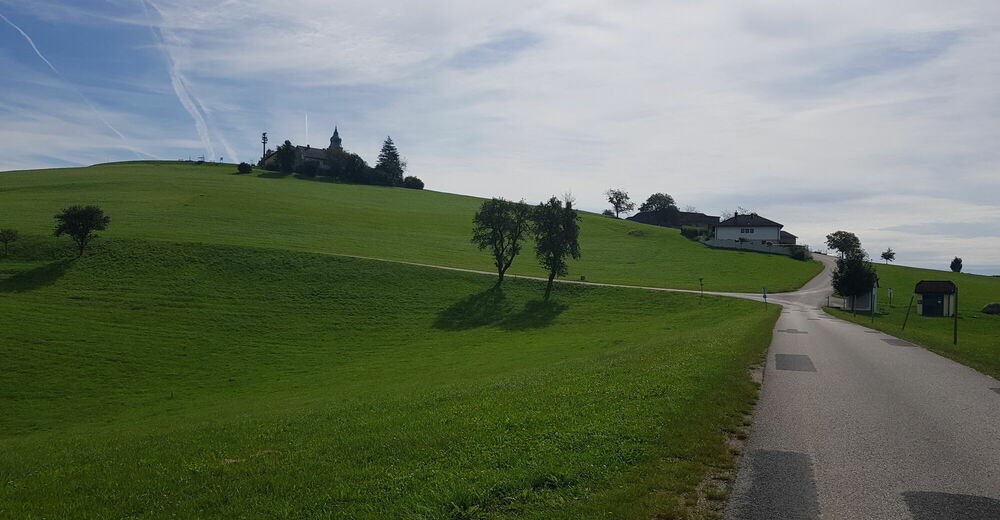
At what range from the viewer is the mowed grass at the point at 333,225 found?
7938 centimetres

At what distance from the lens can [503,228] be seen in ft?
241

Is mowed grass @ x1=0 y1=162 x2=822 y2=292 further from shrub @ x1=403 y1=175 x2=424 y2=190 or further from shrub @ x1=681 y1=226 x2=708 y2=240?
shrub @ x1=403 y1=175 x2=424 y2=190

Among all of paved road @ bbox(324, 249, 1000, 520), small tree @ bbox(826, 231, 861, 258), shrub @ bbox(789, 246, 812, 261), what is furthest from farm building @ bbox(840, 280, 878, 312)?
small tree @ bbox(826, 231, 861, 258)

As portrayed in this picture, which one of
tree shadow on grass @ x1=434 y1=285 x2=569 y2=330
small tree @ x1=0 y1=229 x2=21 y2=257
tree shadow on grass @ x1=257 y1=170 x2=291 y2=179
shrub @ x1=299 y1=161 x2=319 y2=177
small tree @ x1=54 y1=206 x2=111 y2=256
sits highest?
shrub @ x1=299 y1=161 x2=319 y2=177

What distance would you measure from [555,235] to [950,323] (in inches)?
1783

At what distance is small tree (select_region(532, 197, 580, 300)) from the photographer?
68938mm

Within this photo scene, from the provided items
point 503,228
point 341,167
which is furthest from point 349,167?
point 503,228

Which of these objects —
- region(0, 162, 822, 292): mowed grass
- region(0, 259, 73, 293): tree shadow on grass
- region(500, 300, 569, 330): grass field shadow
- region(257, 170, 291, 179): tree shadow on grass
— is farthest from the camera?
region(257, 170, 291, 179): tree shadow on grass

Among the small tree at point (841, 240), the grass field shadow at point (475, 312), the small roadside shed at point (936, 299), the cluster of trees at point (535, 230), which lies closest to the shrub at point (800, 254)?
the small tree at point (841, 240)

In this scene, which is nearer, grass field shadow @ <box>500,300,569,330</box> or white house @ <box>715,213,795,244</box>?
grass field shadow @ <box>500,300,569,330</box>

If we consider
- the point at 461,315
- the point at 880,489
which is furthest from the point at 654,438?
the point at 461,315

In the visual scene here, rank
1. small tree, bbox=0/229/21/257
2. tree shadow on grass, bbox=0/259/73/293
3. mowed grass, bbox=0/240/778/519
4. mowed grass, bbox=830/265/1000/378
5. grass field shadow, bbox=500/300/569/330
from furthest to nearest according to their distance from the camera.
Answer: small tree, bbox=0/229/21/257 < grass field shadow, bbox=500/300/569/330 < tree shadow on grass, bbox=0/259/73/293 < mowed grass, bbox=830/265/1000/378 < mowed grass, bbox=0/240/778/519

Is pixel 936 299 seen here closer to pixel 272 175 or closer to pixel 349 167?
pixel 349 167

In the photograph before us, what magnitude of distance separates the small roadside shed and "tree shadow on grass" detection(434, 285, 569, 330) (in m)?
48.4
